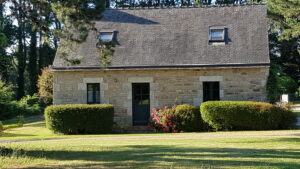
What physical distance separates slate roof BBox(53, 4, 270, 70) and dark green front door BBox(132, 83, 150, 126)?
1.15 meters

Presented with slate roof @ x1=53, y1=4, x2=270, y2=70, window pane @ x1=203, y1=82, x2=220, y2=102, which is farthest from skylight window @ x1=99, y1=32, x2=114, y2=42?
window pane @ x1=203, y1=82, x2=220, y2=102

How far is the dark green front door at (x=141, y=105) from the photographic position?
1923 centimetres

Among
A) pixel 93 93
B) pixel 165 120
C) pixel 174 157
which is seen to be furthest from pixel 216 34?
pixel 174 157

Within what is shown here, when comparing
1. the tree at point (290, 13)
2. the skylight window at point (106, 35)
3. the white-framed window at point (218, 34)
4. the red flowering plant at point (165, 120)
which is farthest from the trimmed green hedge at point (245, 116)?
the tree at point (290, 13)

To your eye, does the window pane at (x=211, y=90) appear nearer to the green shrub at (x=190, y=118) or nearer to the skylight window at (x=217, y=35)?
the green shrub at (x=190, y=118)

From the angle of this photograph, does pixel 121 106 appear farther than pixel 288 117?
Yes

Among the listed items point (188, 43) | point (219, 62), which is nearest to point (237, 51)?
point (219, 62)

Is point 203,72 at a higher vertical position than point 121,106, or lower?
higher

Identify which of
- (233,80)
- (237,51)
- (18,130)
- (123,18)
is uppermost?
(123,18)

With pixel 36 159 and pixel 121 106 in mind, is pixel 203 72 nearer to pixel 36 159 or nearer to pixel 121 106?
pixel 121 106

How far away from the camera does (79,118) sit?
17.4 meters

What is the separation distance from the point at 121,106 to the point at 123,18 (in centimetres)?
496

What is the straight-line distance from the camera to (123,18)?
21422 mm

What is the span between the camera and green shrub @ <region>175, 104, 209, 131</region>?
56.9 feet
